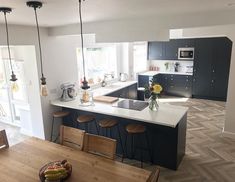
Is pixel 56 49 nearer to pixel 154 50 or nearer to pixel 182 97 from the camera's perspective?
pixel 154 50

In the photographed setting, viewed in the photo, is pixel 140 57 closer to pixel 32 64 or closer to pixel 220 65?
pixel 220 65

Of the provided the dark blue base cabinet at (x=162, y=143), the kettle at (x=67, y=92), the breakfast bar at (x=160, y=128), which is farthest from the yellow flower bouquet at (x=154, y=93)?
the kettle at (x=67, y=92)

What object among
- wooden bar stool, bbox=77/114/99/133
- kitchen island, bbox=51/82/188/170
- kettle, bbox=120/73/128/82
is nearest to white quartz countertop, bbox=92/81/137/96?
kettle, bbox=120/73/128/82

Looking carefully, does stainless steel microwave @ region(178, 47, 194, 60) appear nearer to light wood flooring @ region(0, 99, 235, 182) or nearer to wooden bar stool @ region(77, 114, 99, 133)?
light wood flooring @ region(0, 99, 235, 182)

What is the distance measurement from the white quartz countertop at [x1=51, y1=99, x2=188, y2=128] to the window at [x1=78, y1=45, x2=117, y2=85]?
4.98ft

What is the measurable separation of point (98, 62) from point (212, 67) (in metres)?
3.93

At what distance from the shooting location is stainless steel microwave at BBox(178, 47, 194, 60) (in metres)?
7.13

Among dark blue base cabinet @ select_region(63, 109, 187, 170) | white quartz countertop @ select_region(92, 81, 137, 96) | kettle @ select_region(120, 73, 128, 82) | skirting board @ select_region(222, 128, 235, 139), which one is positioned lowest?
skirting board @ select_region(222, 128, 235, 139)

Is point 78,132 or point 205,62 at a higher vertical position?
point 205,62

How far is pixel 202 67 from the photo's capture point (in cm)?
Answer: 699

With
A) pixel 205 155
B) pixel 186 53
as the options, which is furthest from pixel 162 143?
pixel 186 53

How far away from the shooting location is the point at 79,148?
2514 mm

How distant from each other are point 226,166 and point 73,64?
3.62 meters

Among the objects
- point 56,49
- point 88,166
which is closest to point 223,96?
point 56,49
